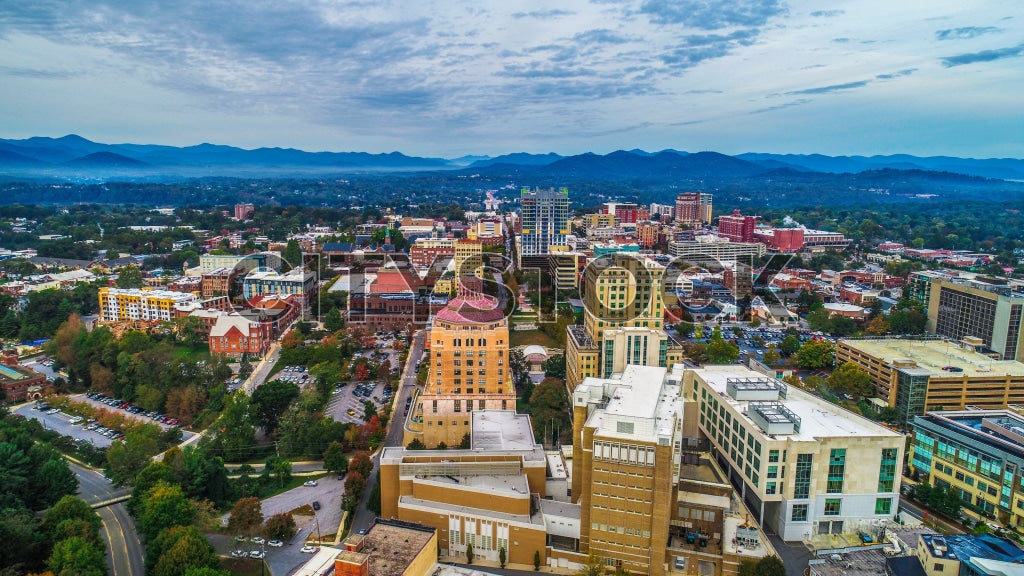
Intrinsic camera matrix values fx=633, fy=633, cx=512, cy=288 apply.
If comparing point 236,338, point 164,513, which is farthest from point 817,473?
point 236,338

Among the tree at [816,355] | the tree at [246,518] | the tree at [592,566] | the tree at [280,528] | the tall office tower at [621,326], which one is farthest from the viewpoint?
the tree at [816,355]

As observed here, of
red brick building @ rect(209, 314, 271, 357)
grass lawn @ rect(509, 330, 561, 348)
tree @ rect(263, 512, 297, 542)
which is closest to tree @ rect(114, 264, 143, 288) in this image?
red brick building @ rect(209, 314, 271, 357)

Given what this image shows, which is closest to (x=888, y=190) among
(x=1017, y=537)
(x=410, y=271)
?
(x=410, y=271)

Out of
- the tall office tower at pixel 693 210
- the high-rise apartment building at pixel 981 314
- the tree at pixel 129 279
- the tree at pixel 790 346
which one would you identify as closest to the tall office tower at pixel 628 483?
the tree at pixel 790 346

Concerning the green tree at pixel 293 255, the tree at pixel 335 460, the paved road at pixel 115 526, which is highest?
the green tree at pixel 293 255

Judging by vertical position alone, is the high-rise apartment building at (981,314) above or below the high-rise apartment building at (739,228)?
below

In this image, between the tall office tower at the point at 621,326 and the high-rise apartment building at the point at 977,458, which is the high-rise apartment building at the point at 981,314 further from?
the tall office tower at the point at 621,326

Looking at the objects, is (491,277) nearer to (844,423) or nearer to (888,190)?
(844,423)
